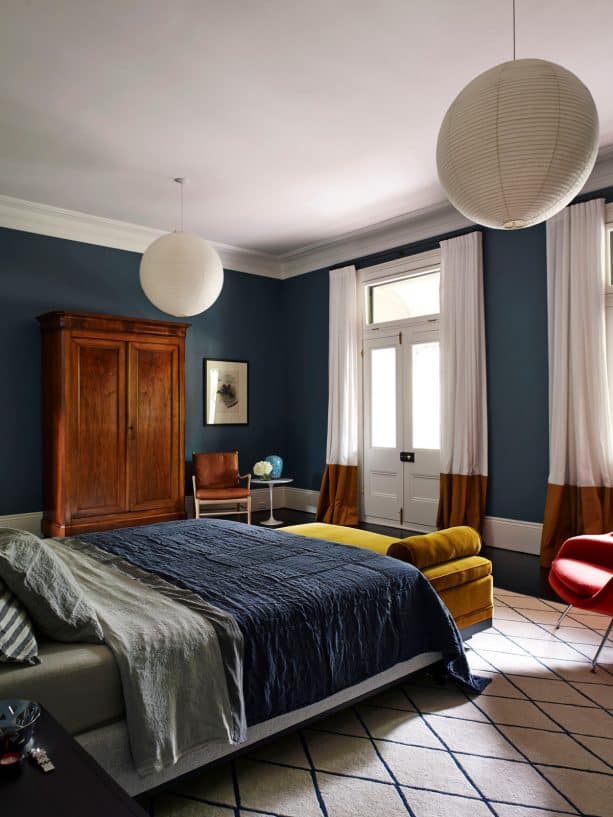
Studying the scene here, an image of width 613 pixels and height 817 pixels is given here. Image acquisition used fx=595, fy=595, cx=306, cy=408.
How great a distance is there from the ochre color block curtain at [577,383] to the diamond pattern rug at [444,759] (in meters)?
1.82

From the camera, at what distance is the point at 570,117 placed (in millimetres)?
1937

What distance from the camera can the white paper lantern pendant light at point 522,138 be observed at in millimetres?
1932

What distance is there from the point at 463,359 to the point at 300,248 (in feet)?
8.68

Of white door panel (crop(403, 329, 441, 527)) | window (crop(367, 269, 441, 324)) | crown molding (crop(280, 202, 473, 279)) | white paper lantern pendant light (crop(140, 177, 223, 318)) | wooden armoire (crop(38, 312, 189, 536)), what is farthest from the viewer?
window (crop(367, 269, 441, 324))

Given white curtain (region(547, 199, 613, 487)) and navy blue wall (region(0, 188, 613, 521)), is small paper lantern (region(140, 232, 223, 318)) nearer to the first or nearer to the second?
navy blue wall (region(0, 188, 613, 521))

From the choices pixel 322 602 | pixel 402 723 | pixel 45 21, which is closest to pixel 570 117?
pixel 322 602

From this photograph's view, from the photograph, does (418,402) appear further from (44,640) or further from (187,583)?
(44,640)

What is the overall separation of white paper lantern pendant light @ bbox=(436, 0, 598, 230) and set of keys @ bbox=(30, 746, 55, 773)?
207cm

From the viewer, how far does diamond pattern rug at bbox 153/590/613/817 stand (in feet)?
6.15

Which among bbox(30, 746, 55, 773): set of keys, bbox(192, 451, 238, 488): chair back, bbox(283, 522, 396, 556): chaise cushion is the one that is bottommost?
bbox(30, 746, 55, 773): set of keys

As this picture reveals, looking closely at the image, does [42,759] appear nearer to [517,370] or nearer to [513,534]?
[513,534]

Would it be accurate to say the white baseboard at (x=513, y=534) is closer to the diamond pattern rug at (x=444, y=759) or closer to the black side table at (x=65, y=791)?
the diamond pattern rug at (x=444, y=759)

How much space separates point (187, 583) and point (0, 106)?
3.28 meters

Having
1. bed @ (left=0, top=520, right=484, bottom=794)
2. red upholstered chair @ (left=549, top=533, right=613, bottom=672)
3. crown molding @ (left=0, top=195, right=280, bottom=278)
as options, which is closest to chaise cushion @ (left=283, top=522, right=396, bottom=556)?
bed @ (left=0, top=520, right=484, bottom=794)
